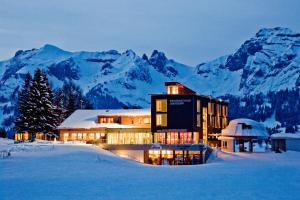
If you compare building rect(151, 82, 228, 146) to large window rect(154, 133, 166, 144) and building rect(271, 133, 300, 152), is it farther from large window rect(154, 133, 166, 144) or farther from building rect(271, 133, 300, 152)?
building rect(271, 133, 300, 152)

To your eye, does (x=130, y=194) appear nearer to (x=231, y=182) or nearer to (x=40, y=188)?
(x=40, y=188)

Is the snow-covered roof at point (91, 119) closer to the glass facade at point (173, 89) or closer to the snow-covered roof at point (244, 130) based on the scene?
the glass facade at point (173, 89)

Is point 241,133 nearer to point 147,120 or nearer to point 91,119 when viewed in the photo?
point 147,120

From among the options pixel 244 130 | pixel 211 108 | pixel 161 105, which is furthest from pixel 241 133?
pixel 161 105

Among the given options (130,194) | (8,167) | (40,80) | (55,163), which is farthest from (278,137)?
(130,194)

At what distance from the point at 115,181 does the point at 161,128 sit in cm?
3744

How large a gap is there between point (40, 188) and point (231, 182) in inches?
520

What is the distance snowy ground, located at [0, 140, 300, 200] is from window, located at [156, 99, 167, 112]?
20230 millimetres

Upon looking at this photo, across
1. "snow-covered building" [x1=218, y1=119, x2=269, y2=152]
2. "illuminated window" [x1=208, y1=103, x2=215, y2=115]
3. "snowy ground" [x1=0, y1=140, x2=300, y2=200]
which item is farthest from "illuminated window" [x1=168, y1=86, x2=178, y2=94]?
"snowy ground" [x1=0, y1=140, x2=300, y2=200]

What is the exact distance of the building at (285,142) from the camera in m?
80.2

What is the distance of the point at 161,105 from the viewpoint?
247 ft

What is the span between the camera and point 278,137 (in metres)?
80.0

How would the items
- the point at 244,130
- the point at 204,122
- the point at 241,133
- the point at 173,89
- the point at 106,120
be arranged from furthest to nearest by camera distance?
1. the point at 106,120
2. the point at 204,122
3. the point at 173,89
4. the point at 244,130
5. the point at 241,133

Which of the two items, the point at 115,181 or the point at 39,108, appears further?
the point at 39,108
